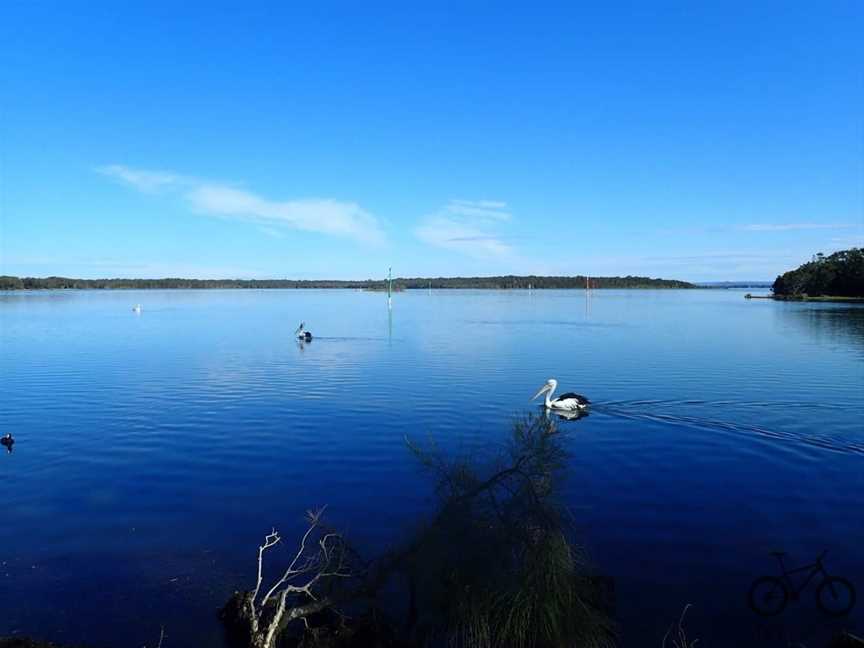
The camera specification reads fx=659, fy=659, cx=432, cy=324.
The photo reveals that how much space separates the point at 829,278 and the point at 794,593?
162 metres

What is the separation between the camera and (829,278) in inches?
5861

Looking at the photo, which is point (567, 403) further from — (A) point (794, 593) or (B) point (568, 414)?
(A) point (794, 593)

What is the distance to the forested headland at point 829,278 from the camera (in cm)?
14100

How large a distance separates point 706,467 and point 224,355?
111ft

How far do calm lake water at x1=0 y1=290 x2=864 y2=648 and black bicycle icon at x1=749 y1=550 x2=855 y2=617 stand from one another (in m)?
0.22

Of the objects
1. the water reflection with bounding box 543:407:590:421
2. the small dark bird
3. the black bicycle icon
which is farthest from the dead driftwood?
the small dark bird

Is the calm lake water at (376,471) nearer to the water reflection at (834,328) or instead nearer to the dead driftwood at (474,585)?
the dead driftwood at (474,585)

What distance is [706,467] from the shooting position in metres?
18.3

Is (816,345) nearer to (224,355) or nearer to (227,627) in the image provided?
(224,355)

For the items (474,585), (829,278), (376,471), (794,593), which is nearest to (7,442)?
(376,471)

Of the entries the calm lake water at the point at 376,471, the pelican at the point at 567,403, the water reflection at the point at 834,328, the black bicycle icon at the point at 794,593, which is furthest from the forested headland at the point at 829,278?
the black bicycle icon at the point at 794,593

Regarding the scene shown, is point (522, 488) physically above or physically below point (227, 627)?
above

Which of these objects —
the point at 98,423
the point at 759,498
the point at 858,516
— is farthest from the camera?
the point at 98,423

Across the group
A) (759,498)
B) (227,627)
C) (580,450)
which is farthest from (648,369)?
(227,627)
